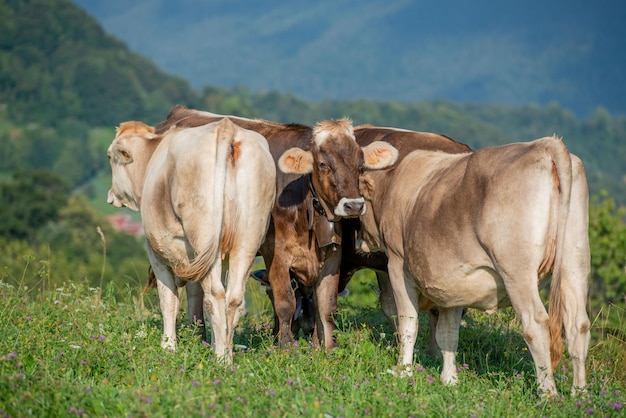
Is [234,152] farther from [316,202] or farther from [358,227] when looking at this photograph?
[358,227]

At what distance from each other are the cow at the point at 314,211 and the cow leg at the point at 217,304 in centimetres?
103

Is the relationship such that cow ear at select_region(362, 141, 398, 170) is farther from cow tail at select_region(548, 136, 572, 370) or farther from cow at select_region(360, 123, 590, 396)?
cow tail at select_region(548, 136, 572, 370)

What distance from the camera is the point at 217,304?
7.51 meters

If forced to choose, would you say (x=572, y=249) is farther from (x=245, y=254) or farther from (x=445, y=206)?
A: (x=245, y=254)

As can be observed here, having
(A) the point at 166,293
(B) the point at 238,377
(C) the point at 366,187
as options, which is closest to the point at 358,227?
(C) the point at 366,187

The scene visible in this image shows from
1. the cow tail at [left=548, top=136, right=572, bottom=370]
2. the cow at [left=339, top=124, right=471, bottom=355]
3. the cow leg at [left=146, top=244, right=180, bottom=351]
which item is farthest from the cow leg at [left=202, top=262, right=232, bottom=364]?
the cow tail at [left=548, top=136, right=572, bottom=370]

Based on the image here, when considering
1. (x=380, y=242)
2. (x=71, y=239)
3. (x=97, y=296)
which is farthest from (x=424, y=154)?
(x=71, y=239)

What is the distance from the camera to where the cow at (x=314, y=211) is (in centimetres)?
815

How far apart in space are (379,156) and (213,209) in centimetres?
189

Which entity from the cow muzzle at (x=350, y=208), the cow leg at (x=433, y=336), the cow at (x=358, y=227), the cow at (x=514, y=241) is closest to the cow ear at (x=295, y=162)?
the cow muzzle at (x=350, y=208)

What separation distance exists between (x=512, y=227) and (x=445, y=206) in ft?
2.44

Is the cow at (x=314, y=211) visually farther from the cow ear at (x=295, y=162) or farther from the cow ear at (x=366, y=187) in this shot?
the cow ear at (x=366, y=187)

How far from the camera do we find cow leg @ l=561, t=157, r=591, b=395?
674 cm

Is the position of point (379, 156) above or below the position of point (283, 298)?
above
